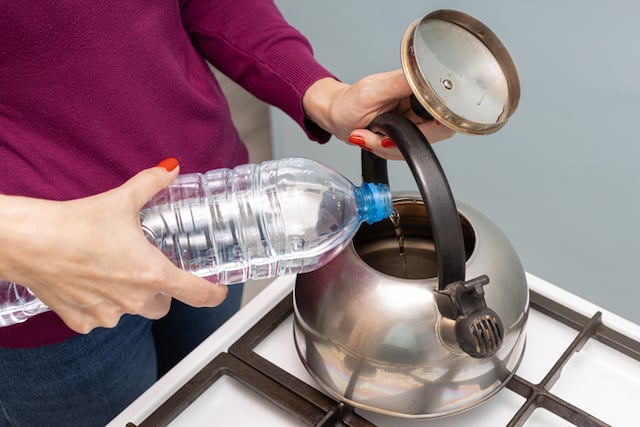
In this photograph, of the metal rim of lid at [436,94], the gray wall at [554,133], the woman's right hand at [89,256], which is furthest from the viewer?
the gray wall at [554,133]

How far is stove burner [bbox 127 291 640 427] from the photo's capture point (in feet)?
2.15

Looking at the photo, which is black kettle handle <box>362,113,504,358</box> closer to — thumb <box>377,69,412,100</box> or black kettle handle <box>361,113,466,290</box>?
black kettle handle <box>361,113,466,290</box>

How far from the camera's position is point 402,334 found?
1.94 feet

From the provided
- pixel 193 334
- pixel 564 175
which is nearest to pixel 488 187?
pixel 564 175

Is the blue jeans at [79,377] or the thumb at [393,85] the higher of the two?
the thumb at [393,85]

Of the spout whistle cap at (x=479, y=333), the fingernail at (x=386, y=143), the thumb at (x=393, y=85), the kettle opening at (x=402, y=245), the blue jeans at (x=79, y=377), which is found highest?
the thumb at (x=393, y=85)

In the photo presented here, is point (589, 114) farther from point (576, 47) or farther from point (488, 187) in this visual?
point (488, 187)

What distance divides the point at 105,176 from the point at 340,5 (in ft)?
2.58

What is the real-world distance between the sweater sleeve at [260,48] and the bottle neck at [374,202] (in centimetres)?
19

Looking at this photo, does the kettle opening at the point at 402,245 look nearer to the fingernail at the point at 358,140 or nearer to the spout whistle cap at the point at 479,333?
the fingernail at the point at 358,140

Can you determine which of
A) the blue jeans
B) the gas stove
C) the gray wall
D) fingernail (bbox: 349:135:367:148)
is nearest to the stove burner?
the gas stove

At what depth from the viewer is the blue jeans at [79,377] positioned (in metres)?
0.72

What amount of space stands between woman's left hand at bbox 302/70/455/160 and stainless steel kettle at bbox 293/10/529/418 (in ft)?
0.11

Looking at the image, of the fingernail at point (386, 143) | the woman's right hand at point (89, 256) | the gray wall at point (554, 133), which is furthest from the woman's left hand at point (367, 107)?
the gray wall at point (554, 133)
